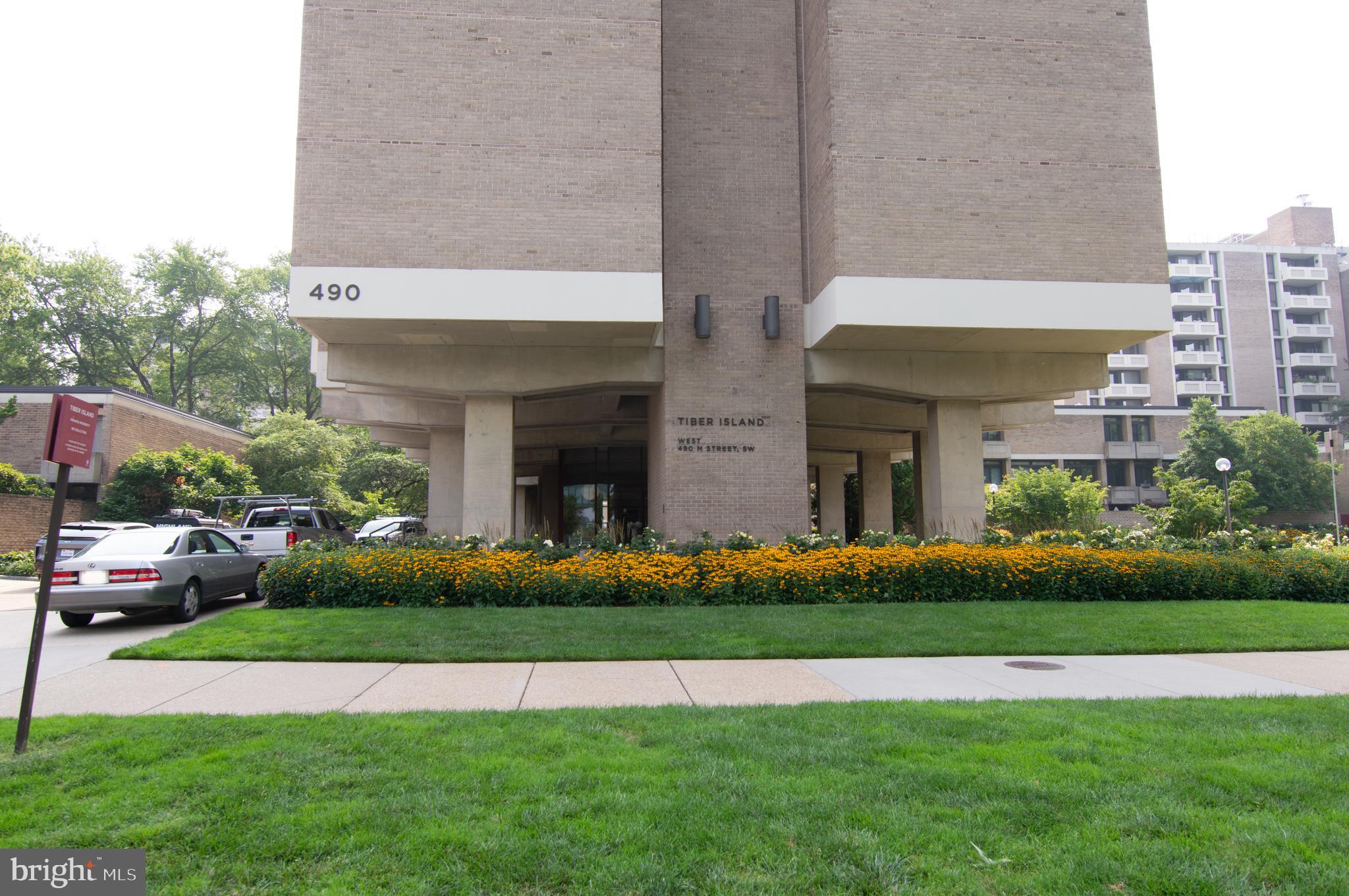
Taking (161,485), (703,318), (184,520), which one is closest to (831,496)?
(703,318)

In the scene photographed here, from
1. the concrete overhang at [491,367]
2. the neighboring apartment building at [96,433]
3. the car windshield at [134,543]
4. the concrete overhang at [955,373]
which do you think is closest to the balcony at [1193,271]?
the concrete overhang at [955,373]

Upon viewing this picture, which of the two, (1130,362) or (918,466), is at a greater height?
(1130,362)

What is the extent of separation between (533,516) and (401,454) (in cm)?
1980

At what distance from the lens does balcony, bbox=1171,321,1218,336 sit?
79.9 metres

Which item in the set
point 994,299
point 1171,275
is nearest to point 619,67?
point 994,299

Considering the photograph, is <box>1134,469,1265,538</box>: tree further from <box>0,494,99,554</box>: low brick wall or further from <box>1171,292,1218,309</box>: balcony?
<box>0,494,99,554</box>: low brick wall

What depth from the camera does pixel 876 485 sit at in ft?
105

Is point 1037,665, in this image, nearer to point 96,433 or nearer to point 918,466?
point 918,466

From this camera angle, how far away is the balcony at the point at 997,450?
59531 mm

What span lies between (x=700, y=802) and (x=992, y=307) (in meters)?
14.9

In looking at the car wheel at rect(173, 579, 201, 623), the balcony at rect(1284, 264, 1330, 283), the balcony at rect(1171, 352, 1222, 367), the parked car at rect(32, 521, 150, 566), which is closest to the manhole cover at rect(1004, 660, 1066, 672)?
the car wheel at rect(173, 579, 201, 623)

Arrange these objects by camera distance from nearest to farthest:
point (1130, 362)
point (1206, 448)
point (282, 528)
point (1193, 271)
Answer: point (282, 528) < point (1206, 448) < point (1130, 362) < point (1193, 271)

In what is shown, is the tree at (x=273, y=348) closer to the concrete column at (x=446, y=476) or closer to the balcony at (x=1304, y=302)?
the concrete column at (x=446, y=476)

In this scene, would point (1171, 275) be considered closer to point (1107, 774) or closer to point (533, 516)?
point (533, 516)
